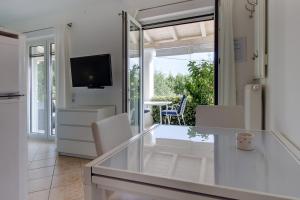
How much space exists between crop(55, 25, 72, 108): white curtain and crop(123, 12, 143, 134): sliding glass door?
4.62ft

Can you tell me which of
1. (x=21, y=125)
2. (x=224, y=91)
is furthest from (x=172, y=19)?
(x=21, y=125)

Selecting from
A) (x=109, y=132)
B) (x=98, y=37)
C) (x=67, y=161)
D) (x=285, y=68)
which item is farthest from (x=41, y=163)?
(x=285, y=68)

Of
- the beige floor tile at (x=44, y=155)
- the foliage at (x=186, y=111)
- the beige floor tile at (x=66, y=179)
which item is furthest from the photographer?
the foliage at (x=186, y=111)

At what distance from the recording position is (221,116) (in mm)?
1838

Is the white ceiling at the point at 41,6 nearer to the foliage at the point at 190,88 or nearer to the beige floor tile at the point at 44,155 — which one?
the foliage at the point at 190,88

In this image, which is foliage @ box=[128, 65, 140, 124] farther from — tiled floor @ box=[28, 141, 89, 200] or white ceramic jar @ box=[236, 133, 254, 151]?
white ceramic jar @ box=[236, 133, 254, 151]

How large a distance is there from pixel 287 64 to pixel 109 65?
2.82 meters

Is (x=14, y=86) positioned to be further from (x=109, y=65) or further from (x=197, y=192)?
(x=109, y=65)

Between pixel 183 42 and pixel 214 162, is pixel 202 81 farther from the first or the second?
pixel 214 162

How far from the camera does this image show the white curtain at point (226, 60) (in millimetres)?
2725

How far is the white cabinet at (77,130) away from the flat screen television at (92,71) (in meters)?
0.51

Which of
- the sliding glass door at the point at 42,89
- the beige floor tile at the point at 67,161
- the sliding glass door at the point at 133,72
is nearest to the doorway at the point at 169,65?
the sliding glass door at the point at 133,72

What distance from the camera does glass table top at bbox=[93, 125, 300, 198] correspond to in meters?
0.65

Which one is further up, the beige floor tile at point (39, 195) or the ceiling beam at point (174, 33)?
the ceiling beam at point (174, 33)
